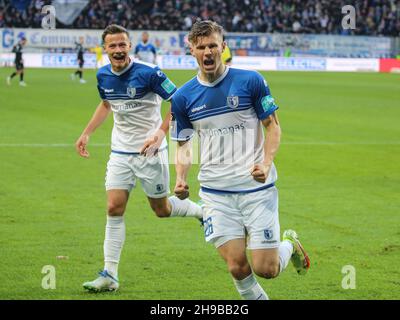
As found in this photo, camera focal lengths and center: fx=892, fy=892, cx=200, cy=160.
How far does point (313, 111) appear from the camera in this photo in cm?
2619

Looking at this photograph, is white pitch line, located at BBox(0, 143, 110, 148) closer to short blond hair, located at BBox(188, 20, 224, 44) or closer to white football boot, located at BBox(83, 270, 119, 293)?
white football boot, located at BBox(83, 270, 119, 293)

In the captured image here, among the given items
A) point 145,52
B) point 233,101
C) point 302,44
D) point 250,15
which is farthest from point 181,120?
point 250,15

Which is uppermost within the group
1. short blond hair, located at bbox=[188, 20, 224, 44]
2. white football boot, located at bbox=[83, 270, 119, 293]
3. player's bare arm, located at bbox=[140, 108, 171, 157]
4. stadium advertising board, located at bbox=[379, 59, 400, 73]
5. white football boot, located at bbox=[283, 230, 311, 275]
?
short blond hair, located at bbox=[188, 20, 224, 44]

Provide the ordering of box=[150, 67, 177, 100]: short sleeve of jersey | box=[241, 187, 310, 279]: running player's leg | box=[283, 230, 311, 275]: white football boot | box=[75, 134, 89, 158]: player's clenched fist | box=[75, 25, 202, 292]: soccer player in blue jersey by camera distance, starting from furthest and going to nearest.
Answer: box=[75, 134, 89, 158]: player's clenched fist, box=[150, 67, 177, 100]: short sleeve of jersey, box=[75, 25, 202, 292]: soccer player in blue jersey, box=[283, 230, 311, 275]: white football boot, box=[241, 187, 310, 279]: running player's leg

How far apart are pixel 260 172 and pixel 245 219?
52cm

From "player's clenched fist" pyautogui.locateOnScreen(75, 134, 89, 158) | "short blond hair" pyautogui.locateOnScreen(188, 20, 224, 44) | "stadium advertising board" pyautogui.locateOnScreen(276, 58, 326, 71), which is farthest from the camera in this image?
"stadium advertising board" pyautogui.locateOnScreen(276, 58, 326, 71)

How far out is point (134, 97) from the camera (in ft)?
27.6

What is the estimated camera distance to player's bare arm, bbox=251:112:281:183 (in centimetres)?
638

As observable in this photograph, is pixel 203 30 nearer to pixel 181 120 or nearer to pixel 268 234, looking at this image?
pixel 181 120

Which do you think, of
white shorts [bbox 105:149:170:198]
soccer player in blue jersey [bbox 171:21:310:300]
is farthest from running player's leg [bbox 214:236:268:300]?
white shorts [bbox 105:149:170:198]

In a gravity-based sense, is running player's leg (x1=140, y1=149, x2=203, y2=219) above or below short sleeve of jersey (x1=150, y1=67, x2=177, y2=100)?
below
